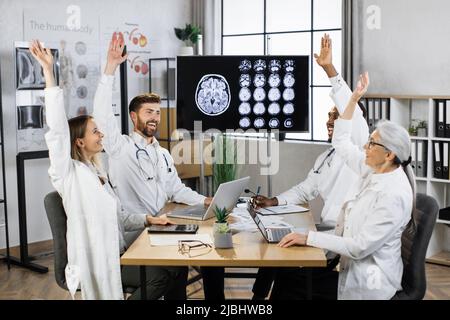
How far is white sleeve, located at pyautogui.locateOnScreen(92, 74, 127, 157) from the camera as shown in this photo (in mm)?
3654

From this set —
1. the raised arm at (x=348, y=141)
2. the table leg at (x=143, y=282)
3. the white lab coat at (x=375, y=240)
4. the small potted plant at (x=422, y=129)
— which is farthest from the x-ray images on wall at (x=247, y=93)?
the table leg at (x=143, y=282)

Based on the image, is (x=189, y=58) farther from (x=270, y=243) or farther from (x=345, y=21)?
(x=270, y=243)

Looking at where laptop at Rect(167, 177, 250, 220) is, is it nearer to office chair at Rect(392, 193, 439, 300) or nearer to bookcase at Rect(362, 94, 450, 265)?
office chair at Rect(392, 193, 439, 300)

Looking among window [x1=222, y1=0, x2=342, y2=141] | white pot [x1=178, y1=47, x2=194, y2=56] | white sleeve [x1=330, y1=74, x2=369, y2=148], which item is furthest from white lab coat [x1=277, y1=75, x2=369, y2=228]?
white pot [x1=178, y1=47, x2=194, y2=56]

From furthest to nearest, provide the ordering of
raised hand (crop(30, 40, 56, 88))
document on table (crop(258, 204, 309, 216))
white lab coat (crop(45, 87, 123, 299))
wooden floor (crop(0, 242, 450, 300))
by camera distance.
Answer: wooden floor (crop(0, 242, 450, 300))
document on table (crop(258, 204, 309, 216))
white lab coat (crop(45, 87, 123, 299))
raised hand (crop(30, 40, 56, 88))

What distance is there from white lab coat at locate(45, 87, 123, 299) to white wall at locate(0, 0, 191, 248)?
2.55 m

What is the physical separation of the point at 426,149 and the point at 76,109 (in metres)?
2.90

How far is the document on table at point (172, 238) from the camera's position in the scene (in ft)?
10.3

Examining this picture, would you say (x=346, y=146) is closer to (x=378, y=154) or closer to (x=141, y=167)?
(x=378, y=154)

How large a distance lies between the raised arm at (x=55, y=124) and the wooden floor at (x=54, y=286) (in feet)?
5.60

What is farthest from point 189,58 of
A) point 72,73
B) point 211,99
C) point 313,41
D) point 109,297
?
point 109,297

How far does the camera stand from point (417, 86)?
218 inches

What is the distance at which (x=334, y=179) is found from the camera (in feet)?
13.3

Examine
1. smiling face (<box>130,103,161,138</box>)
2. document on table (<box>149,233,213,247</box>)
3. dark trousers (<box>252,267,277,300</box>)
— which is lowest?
dark trousers (<box>252,267,277,300</box>)
